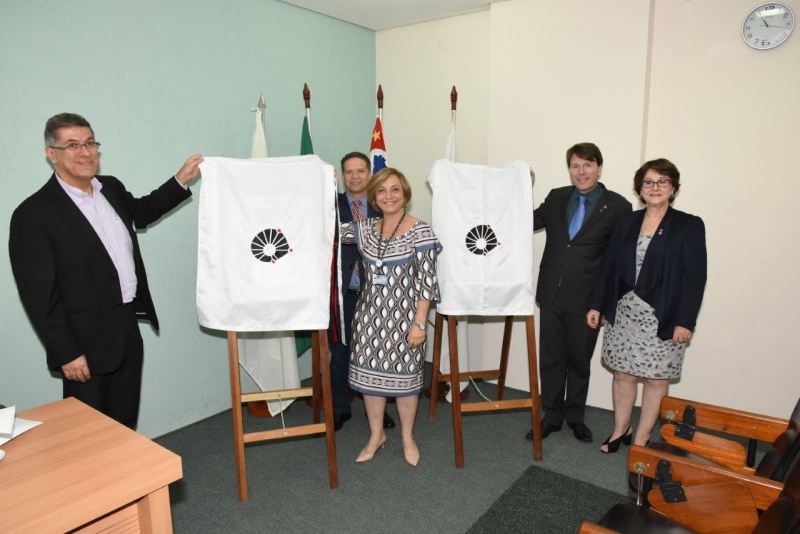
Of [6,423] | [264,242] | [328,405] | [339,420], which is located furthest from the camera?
[339,420]

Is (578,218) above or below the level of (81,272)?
above

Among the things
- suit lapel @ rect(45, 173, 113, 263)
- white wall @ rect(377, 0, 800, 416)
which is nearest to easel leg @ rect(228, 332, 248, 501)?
suit lapel @ rect(45, 173, 113, 263)

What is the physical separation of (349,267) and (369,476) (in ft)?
3.91

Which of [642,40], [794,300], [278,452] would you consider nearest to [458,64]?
[642,40]

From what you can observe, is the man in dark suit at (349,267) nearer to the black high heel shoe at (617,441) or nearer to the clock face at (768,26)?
the black high heel shoe at (617,441)

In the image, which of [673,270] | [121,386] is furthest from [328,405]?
[673,270]

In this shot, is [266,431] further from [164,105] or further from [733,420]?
[733,420]

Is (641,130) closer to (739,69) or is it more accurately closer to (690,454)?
(739,69)

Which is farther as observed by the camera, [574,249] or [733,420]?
[574,249]

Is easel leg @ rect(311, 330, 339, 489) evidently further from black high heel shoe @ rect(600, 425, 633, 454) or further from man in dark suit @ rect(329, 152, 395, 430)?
black high heel shoe @ rect(600, 425, 633, 454)

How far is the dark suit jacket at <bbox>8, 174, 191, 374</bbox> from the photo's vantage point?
208 centimetres

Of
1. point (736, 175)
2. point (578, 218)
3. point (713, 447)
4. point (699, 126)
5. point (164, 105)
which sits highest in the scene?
point (164, 105)

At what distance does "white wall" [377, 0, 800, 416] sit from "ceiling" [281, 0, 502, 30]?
1.03 feet

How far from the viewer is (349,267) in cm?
319
